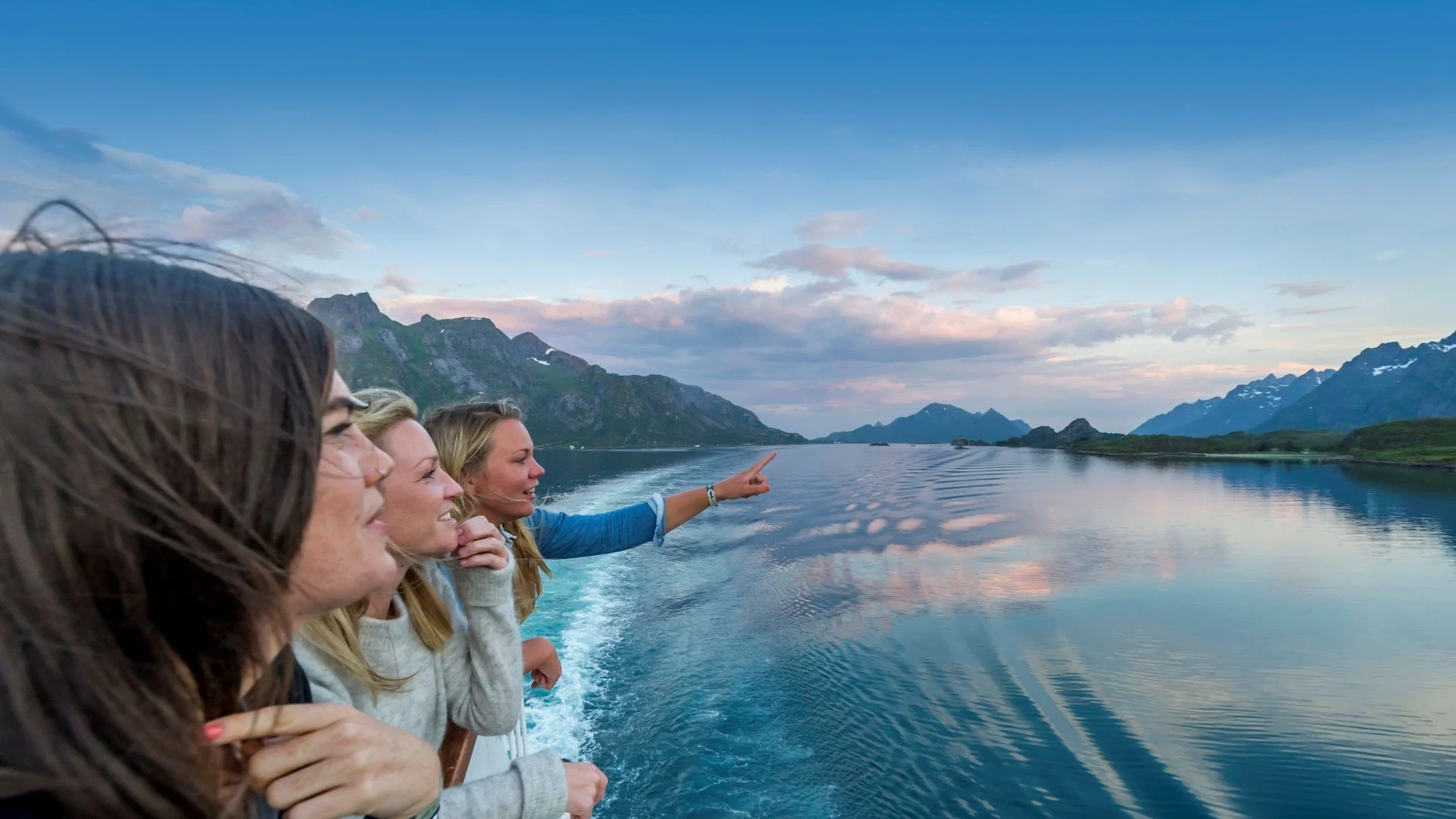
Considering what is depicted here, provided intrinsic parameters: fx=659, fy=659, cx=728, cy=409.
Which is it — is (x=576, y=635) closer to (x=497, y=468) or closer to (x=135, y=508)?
(x=497, y=468)

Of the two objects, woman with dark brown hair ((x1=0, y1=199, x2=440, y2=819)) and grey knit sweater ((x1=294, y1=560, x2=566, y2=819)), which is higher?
woman with dark brown hair ((x1=0, y1=199, x2=440, y2=819))

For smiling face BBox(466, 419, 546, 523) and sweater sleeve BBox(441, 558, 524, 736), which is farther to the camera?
smiling face BBox(466, 419, 546, 523)

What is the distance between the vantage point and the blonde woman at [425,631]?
1.94 m

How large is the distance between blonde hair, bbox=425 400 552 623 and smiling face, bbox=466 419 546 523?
0.03m

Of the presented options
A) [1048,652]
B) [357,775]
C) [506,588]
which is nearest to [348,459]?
[357,775]

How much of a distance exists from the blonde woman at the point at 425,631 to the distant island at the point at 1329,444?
69.1m

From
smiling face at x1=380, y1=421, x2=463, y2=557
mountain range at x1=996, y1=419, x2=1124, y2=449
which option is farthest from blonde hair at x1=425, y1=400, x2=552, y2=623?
mountain range at x1=996, y1=419, x2=1124, y2=449

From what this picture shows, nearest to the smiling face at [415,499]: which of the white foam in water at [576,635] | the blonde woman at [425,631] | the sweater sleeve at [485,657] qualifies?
the blonde woman at [425,631]

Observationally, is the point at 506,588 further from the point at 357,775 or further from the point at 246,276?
the point at 246,276

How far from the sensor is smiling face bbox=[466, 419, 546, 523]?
3.51m

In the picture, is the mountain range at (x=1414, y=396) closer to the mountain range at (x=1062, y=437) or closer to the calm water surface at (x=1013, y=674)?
the mountain range at (x=1062, y=437)

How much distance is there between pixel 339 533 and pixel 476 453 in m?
2.60

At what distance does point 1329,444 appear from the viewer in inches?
2997

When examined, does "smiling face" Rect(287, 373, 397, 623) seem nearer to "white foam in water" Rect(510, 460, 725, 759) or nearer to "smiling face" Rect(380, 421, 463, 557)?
"smiling face" Rect(380, 421, 463, 557)
